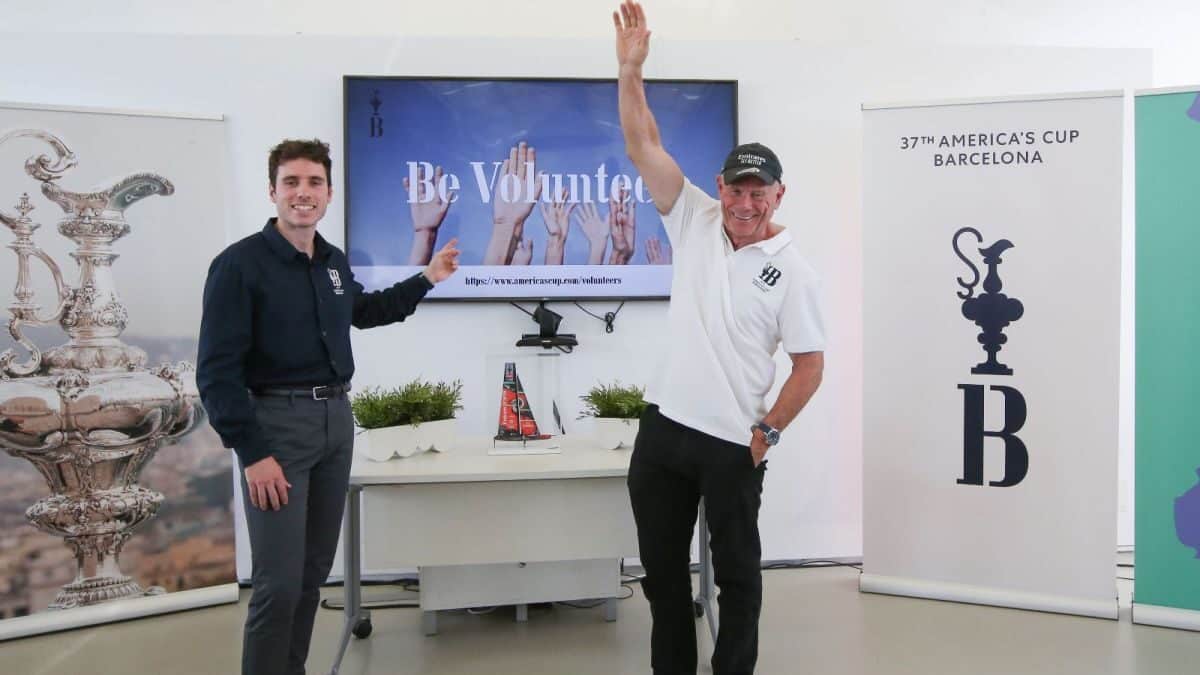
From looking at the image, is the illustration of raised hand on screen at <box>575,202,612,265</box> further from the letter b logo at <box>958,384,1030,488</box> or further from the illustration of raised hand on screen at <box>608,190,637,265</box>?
the letter b logo at <box>958,384,1030,488</box>

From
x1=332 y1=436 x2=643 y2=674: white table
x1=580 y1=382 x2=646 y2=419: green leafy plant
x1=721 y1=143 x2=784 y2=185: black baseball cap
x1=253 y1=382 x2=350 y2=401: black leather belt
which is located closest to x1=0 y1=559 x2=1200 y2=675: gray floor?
x1=332 y1=436 x2=643 y2=674: white table

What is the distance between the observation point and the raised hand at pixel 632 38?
2311mm

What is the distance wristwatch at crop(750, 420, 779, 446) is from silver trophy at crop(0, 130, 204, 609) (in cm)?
244

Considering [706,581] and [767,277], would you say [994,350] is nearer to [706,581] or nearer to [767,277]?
[706,581]

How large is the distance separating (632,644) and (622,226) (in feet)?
5.83

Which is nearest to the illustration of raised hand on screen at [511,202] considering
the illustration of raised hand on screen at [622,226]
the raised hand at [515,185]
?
the raised hand at [515,185]

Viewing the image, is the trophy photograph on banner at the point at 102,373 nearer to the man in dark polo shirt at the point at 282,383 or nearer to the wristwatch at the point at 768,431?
the man in dark polo shirt at the point at 282,383

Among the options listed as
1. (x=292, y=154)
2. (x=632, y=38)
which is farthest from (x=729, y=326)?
(x=292, y=154)

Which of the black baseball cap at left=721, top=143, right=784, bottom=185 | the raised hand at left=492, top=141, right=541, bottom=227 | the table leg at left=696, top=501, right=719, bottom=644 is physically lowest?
the table leg at left=696, top=501, right=719, bottom=644

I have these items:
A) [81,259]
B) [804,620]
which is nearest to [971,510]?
[804,620]

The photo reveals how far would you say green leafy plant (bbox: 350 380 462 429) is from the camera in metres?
3.03

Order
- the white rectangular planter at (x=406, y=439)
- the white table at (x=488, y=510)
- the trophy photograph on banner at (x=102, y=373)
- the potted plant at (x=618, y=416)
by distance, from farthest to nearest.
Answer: the trophy photograph on banner at (x=102, y=373) → the potted plant at (x=618, y=416) → the white rectangular planter at (x=406, y=439) → the white table at (x=488, y=510)

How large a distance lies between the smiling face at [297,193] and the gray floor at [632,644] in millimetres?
1577

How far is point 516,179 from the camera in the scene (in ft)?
12.8
